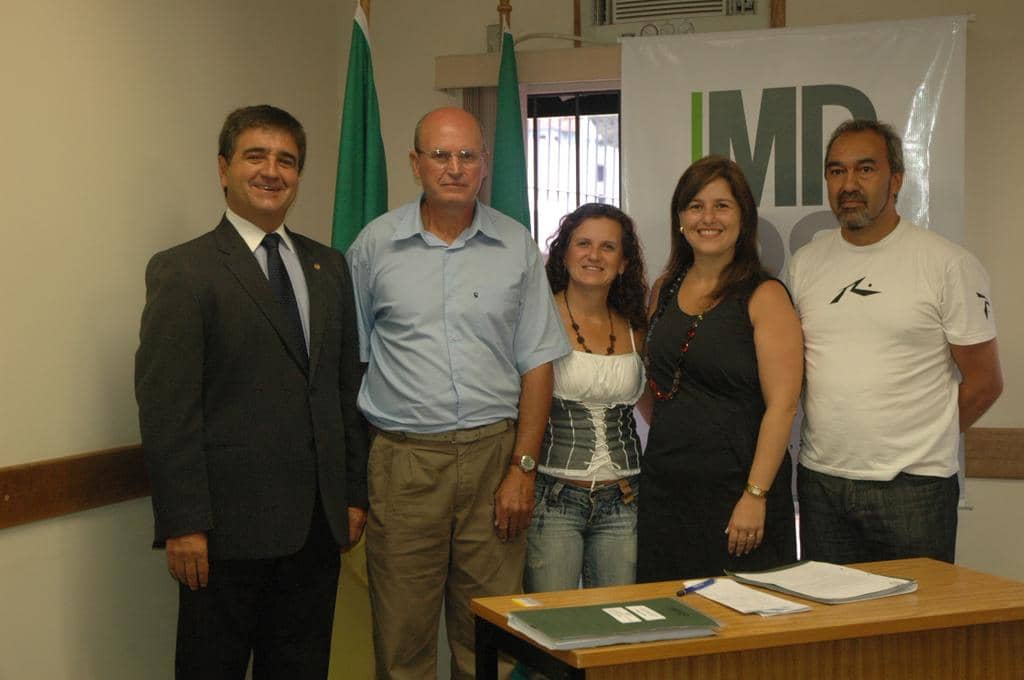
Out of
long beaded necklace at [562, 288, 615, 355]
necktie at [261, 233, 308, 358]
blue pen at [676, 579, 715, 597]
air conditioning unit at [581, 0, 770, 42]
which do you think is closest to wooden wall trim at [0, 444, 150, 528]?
necktie at [261, 233, 308, 358]

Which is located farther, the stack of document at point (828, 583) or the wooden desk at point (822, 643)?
the stack of document at point (828, 583)

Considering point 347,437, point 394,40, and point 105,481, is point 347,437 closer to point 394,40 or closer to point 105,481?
point 105,481

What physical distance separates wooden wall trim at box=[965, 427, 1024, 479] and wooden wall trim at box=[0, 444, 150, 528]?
2810 millimetres

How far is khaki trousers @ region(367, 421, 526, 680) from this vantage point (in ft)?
8.21

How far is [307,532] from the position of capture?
90.0 inches

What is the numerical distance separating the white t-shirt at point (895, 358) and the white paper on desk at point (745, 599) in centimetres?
73

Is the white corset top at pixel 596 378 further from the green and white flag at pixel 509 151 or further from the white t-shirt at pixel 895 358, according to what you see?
the green and white flag at pixel 509 151

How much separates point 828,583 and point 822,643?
0.23 m

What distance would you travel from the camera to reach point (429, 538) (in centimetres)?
252

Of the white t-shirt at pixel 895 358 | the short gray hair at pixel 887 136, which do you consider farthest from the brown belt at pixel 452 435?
the short gray hair at pixel 887 136

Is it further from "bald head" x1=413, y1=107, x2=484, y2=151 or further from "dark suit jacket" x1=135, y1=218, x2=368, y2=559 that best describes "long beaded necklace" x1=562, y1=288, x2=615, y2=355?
"dark suit jacket" x1=135, y1=218, x2=368, y2=559

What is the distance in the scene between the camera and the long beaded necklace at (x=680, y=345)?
2602 millimetres

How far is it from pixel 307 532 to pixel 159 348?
535 millimetres

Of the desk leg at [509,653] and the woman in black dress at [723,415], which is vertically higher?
the woman in black dress at [723,415]
